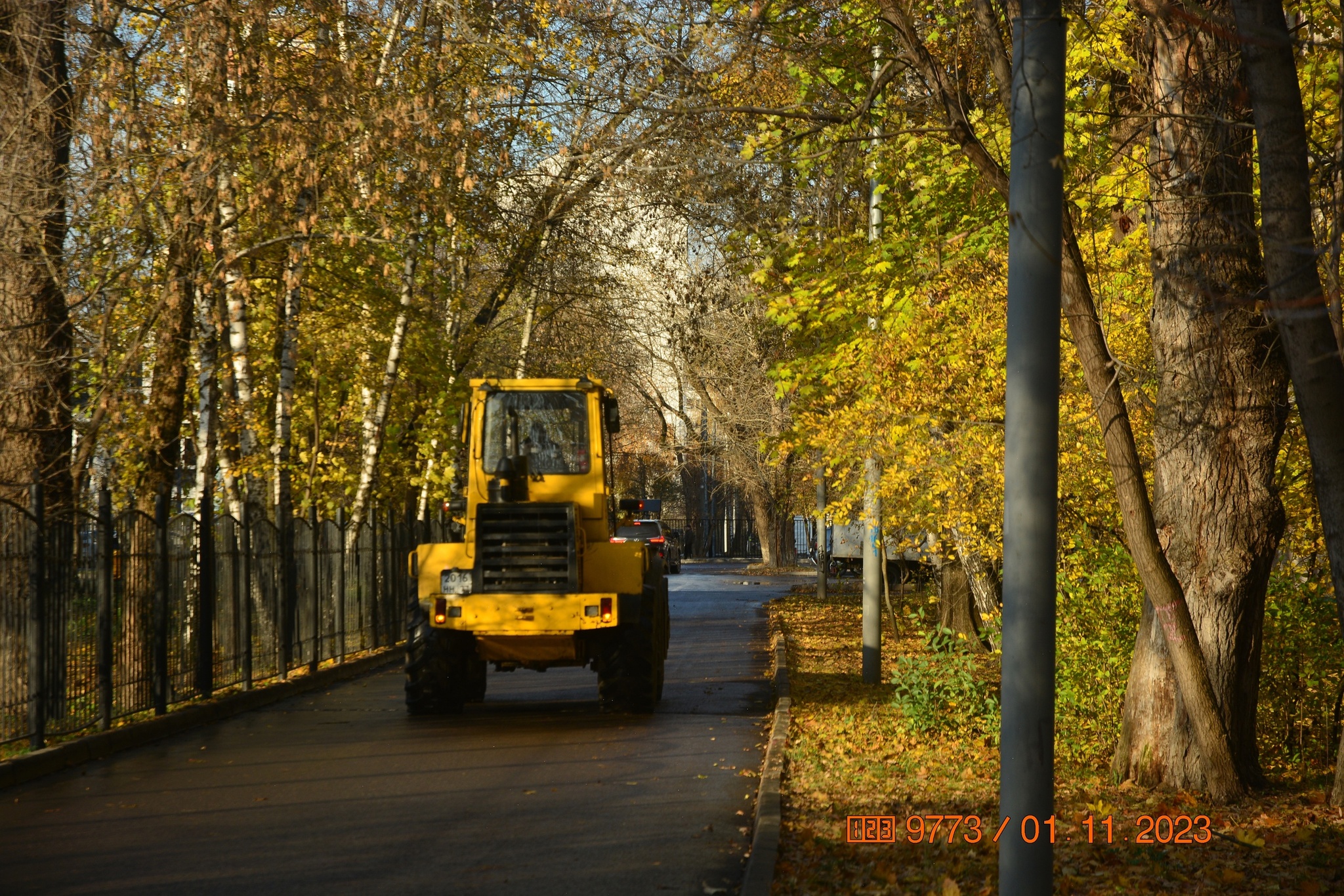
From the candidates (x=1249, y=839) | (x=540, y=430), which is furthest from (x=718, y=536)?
(x=1249, y=839)

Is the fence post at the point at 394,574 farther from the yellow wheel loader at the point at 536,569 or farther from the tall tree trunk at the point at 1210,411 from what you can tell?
the tall tree trunk at the point at 1210,411

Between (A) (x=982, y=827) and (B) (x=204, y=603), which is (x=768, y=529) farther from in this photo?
(A) (x=982, y=827)

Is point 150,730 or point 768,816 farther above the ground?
point 768,816

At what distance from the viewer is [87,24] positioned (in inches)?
554

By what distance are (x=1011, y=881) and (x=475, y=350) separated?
23043 millimetres

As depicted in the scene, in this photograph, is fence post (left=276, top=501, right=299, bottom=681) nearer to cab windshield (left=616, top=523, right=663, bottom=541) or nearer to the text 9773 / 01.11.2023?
cab windshield (left=616, top=523, right=663, bottom=541)

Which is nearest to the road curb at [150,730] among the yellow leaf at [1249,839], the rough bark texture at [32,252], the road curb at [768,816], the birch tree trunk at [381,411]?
the rough bark texture at [32,252]

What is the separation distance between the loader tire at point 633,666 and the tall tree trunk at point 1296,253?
7.72m

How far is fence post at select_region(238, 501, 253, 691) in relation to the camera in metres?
15.7

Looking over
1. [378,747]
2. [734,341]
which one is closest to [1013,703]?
[378,747]

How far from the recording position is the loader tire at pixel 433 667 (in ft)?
44.7

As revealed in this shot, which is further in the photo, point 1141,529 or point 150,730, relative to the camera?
point 150,730

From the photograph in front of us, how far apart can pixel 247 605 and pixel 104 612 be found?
368 cm

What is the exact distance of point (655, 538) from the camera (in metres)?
39.3
